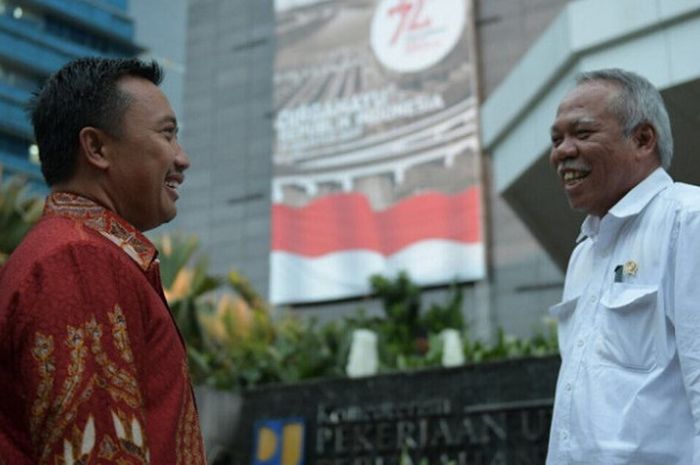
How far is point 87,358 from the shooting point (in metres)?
1.62

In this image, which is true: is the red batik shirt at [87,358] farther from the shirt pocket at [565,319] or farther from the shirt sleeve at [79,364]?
the shirt pocket at [565,319]

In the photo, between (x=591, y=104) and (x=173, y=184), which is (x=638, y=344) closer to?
(x=591, y=104)

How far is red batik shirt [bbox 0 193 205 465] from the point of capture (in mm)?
1592

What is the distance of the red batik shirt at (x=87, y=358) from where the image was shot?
1.59m

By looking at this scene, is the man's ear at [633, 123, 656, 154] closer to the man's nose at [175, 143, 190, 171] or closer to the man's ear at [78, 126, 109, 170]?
the man's nose at [175, 143, 190, 171]

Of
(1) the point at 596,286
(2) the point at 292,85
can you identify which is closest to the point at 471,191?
(2) the point at 292,85

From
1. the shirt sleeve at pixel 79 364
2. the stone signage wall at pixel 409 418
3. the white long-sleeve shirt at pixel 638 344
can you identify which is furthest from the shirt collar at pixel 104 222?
the stone signage wall at pixel 409 418

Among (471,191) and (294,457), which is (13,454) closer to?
(294,457)

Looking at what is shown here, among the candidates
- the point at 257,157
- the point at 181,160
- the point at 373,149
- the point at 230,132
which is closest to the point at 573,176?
the point at 181,160

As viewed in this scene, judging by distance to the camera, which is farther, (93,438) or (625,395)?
(625,395)

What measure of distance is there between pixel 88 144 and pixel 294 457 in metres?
8.80

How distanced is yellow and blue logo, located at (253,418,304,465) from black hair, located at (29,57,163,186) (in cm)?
870

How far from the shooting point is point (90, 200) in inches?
74.6

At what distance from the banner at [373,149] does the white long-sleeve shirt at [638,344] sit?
21280mm
